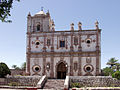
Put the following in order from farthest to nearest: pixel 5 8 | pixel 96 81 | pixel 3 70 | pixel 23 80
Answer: pixel 3 70
pixel 23 80
pixel 96 81
pixel 5 8

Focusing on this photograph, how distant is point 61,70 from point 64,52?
11.7ft

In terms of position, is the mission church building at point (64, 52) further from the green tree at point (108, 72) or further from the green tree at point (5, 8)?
the green tree at point (5, 8)

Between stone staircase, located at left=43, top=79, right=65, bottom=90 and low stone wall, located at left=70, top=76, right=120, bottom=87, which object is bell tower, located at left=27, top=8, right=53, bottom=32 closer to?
stone staircase, located at left=43, top=79, right=65, bottom=90

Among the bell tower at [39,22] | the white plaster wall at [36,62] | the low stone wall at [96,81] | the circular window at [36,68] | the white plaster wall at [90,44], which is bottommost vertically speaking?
the low stone wall at [96,81]

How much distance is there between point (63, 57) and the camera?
3759 centimetres

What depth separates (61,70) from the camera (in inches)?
1483

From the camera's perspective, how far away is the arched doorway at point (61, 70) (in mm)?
37625

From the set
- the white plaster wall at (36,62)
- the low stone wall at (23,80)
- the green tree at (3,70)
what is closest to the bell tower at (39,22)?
the white plaster wall at (36,62)

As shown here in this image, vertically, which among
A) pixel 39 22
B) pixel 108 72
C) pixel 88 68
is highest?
pixel 39 22

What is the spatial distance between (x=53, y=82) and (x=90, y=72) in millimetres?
8237

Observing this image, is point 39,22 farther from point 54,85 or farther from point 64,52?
point 54,85

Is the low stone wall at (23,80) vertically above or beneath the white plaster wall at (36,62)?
beneath

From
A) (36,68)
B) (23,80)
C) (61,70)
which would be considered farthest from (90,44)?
(23,80)

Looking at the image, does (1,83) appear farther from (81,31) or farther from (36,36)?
(81,31)
